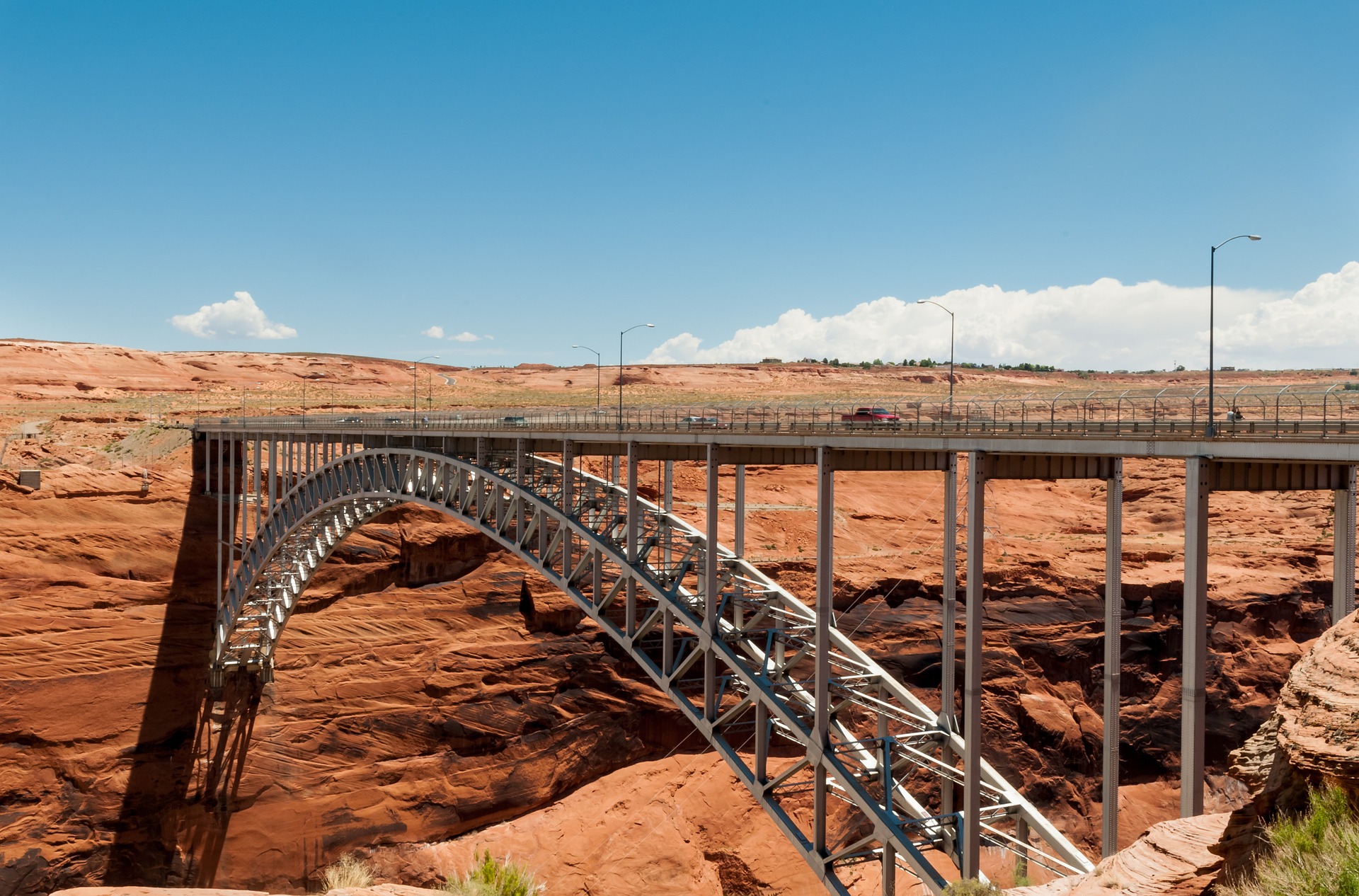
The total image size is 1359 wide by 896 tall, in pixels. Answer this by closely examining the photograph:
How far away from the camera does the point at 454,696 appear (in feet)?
122

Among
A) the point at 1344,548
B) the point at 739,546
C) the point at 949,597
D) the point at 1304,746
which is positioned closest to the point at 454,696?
the point at 739,546

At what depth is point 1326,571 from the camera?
38.2 m

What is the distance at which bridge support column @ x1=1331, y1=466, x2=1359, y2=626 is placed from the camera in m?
12.0

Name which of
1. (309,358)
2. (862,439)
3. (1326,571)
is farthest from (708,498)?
(309,358)

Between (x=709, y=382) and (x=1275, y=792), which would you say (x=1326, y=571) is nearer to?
(x=1275, y=792)

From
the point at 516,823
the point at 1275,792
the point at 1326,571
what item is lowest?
the point at 516,823

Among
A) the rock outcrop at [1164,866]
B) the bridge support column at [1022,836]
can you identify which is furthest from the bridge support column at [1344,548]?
the bridge support column at [1022,836]

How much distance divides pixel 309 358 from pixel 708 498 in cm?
9672

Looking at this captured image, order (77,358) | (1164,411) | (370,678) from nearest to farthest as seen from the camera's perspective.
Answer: (1164,411)
(370,678)
(77,358)

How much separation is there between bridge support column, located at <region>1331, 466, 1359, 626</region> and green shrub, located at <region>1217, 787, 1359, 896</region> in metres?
5.65

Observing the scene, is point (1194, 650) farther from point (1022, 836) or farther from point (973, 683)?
point (1022, 836)

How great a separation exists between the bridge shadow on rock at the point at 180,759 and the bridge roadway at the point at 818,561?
5.88 ft

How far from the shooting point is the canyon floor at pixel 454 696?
3316cm

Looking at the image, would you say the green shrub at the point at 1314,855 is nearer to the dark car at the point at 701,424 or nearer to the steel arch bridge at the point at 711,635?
the steel arch bridge at the point at 711,635
